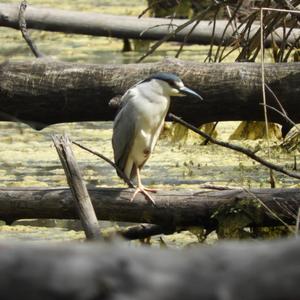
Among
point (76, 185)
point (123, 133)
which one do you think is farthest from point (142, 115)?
point (76, 185)

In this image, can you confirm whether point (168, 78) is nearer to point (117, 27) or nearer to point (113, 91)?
point (113, 91)

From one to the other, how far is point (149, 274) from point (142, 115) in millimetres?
3916

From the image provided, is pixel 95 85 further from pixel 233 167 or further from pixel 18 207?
pixel 233 167

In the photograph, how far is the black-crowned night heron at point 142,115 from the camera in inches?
223

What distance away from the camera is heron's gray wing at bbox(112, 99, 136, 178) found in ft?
18.8

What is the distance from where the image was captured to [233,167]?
757 centimetres

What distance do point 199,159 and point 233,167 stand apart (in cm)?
39

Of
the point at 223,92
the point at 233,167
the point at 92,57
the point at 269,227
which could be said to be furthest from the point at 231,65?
the point at 92,57

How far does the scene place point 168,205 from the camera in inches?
195

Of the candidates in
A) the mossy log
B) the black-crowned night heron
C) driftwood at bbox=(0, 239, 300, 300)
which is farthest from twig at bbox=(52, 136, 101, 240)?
the mossy log

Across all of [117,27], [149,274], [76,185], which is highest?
[149,274]

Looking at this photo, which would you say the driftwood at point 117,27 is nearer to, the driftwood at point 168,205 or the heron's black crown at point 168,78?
the heron's black crown at point 168,78

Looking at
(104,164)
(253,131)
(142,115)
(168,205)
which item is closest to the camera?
(168,205)

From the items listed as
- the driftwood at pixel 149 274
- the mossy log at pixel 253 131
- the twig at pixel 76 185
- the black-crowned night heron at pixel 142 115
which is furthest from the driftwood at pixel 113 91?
the driftwood at pixel 149 274
